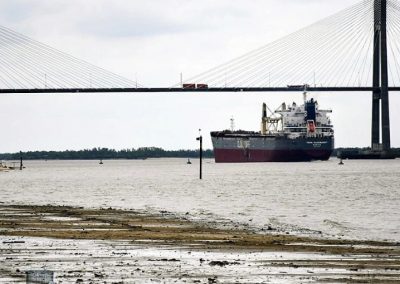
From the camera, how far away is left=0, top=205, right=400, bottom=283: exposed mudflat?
503 inches

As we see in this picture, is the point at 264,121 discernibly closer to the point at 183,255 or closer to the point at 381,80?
the point at 381,80

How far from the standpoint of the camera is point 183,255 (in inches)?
599

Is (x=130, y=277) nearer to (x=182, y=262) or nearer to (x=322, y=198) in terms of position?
(x=182, y=262)

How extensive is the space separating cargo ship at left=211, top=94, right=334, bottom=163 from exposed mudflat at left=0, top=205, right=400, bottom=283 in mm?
120903

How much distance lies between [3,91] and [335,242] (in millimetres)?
75217

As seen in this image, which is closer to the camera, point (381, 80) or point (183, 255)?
point (183, 255)

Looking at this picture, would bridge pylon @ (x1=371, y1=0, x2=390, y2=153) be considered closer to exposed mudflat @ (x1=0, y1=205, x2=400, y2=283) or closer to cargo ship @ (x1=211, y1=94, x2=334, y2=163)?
cargo ship @ (x1=211, y1=94, x2=334, y2=163)

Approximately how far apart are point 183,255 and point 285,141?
5060 inches

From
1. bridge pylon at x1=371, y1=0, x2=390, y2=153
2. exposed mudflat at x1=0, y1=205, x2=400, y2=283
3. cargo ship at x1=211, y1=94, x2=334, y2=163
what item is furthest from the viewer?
cargo ship at x1=211, y1=94, x2=334, y2=163

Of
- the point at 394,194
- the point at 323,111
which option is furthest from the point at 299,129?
the point at 394,194

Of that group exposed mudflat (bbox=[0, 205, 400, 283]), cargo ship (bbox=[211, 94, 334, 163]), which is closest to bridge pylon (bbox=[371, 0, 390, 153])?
cargo ship (bbox=[211, 94, 334, 163])

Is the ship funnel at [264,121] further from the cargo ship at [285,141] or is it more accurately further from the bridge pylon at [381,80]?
the bridge pylon at [381,80]

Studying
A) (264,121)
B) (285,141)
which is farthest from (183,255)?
(264,121)

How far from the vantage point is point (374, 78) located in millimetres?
119812
